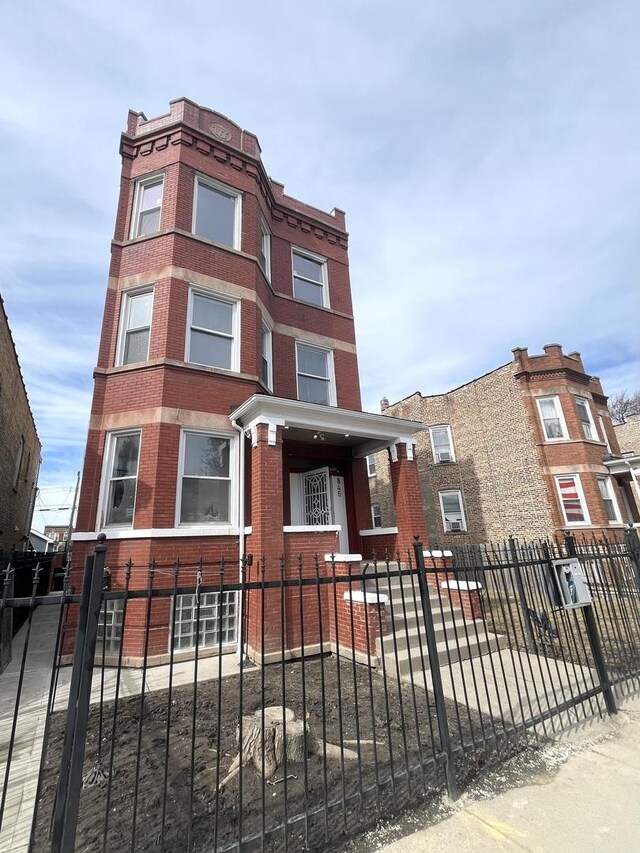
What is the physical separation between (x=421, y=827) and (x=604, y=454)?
17960 mm

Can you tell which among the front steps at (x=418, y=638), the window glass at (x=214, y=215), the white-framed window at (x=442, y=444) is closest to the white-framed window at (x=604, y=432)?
the white-framed window at (x=442, y=444)

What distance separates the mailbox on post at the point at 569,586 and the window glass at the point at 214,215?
963 centimetres

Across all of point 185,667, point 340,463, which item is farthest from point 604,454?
point 185,667

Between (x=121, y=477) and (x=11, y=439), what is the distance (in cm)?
762

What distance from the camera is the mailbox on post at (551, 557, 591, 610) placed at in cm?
439

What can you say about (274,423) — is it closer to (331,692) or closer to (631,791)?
(331,692)

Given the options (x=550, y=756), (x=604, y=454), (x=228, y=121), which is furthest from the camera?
(x=604, y=454)

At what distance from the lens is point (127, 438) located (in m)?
7.96

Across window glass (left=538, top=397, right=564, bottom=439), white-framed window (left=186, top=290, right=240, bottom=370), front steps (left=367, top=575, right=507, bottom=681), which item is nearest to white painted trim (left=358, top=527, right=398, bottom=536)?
front steps (left=367, top=575, right=507, bottom=681)

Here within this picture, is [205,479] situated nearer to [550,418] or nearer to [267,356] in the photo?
[267,356]

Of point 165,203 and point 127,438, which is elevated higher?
point 165,203

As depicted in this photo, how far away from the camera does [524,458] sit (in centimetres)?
1675

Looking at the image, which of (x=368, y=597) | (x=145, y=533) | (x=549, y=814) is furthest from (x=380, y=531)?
(x=549, y=814)

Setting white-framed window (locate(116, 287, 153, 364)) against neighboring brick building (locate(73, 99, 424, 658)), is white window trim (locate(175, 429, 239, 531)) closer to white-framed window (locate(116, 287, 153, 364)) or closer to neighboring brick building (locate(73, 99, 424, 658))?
neighboring brick building (locate(73, 99, 424, 658))
